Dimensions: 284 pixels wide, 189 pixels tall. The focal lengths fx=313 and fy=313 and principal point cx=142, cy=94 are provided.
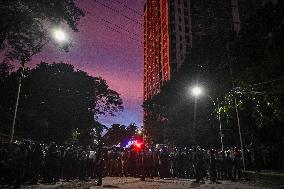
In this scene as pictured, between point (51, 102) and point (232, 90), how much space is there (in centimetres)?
3945

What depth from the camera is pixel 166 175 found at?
20.4 metres

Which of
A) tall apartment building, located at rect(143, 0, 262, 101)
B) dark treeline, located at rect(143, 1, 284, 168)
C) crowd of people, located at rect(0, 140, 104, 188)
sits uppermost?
tall apartment building, located at rect(143, 0, 262, 101)

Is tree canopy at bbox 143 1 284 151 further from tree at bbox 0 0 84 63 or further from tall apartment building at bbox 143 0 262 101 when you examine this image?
tall apartment building at bbox 143 0 262 101

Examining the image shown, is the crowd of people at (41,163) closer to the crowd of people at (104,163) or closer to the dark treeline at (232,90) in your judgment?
the crowd of people at (104,163)

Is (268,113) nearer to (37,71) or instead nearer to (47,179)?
(47,179)

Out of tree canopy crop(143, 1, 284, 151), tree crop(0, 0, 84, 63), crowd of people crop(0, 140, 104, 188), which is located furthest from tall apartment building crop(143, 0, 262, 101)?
crowd of people crop(0, 140, 104, 188)

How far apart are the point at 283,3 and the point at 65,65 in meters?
39.7

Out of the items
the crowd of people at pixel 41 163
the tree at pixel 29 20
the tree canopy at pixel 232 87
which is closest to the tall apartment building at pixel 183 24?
the tree canopy at pixel 232 87

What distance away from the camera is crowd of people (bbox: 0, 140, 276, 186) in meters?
13.7

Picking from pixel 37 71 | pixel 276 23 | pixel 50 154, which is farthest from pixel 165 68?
pixel 50 154

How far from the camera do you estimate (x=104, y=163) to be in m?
17.2

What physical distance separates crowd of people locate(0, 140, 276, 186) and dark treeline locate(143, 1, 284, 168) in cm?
368

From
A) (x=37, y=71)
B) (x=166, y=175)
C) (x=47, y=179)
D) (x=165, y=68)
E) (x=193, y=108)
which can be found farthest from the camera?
(x=165, y=68)

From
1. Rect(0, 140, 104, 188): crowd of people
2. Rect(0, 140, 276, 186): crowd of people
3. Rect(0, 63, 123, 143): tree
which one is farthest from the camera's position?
Rect(0, 63, 123, 143): tree
